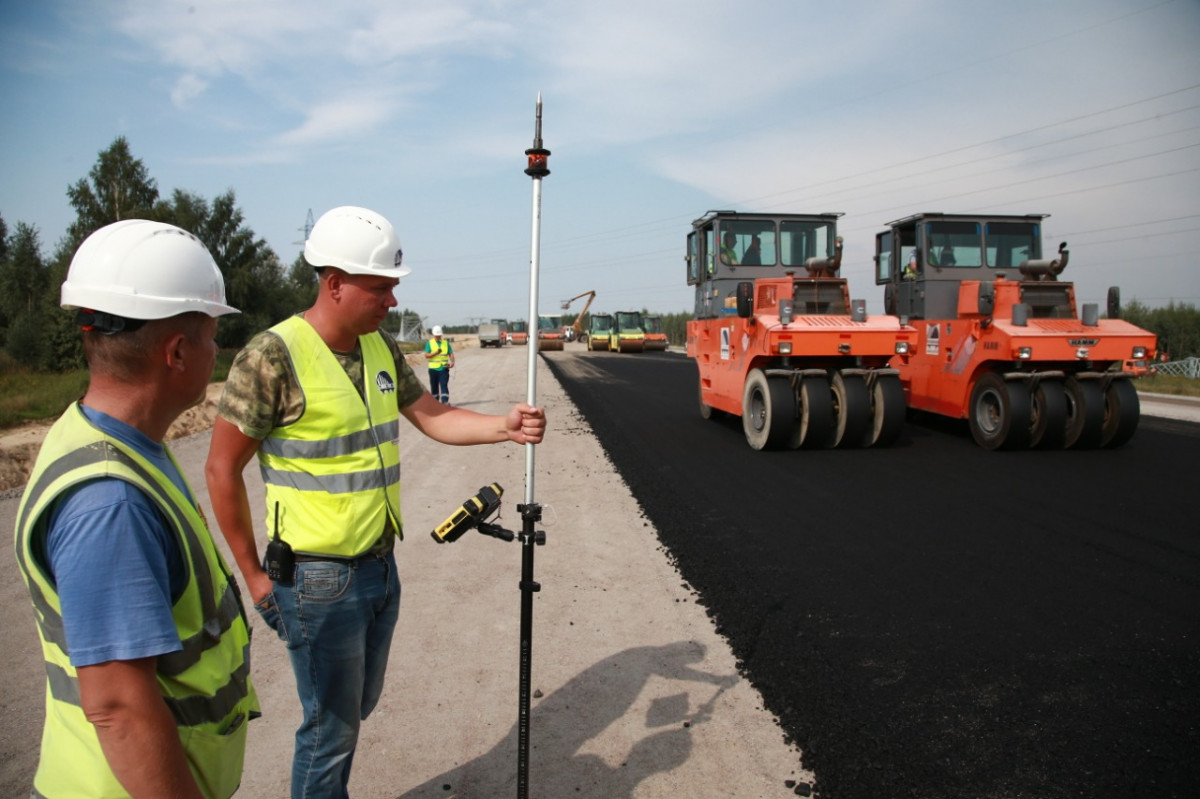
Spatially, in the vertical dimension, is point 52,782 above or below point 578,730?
above

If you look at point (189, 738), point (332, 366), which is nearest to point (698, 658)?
point (332, 366)

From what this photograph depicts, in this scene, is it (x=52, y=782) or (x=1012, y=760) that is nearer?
(x=52, y=782)

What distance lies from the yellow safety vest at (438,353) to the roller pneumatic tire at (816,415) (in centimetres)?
697

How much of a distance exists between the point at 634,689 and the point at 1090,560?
3.69 meters

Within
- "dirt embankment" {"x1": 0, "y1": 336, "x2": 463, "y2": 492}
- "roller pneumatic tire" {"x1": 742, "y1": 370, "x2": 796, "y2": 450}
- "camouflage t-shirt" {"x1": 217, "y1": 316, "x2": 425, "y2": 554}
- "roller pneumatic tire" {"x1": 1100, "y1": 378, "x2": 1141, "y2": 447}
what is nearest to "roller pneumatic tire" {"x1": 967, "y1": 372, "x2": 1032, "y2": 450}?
"roller pneumatic tire" {"x1": 1100, "y1": 378, "x2": 1141, "y2": 447}

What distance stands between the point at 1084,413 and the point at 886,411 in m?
2.30

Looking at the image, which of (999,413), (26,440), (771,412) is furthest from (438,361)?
(999,413)

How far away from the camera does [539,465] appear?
9172 mm

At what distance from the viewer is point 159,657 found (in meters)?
1.36

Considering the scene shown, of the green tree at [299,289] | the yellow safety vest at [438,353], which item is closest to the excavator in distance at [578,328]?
the green tree at [299,289]

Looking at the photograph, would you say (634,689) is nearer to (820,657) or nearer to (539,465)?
(820,657)

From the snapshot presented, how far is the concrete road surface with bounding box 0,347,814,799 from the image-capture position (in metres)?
3.01

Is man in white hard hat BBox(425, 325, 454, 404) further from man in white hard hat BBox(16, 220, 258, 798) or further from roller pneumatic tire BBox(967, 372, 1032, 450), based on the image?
man in white hard hat BBox(16, 220, 258, 798)

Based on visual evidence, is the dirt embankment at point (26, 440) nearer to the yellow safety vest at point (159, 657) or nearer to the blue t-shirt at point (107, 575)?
the yellow safety vest at point (159, 657)
